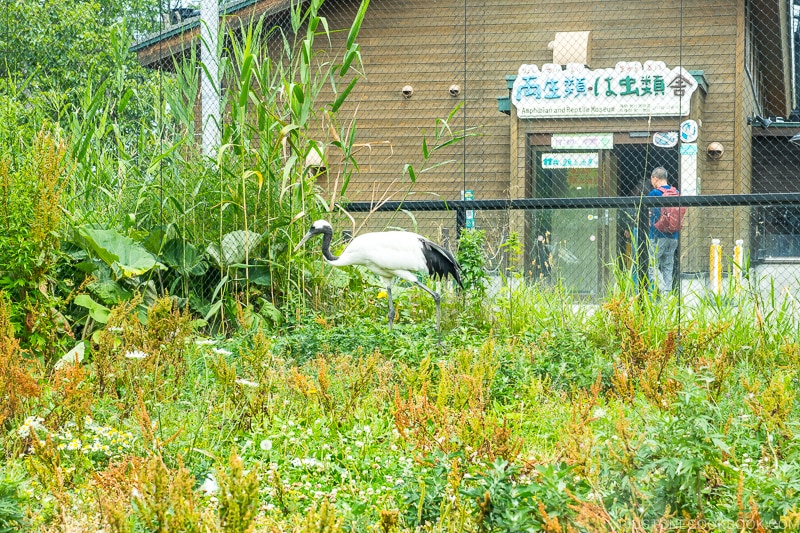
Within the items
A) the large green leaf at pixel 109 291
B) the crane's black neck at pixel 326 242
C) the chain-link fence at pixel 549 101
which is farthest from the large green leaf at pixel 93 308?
the chain-link fence at pixel 549 101

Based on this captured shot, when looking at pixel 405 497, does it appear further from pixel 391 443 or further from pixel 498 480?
pixel 391 443

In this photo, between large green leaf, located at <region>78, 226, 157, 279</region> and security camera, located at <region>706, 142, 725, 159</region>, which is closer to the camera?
large green leaf, located at <region>78, 226, 157, 279</region>

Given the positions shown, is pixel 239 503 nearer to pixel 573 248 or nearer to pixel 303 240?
pixel 303 240

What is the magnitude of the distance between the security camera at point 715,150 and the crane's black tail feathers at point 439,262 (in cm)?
756

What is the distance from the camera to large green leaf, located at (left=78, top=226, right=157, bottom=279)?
20.0 feet

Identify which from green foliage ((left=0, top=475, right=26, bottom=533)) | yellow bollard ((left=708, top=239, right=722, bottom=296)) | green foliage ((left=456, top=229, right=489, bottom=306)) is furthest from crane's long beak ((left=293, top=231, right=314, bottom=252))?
green foliage ((left=0, top=475, right=26, bottom=533))

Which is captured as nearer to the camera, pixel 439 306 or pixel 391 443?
pixel 391 443

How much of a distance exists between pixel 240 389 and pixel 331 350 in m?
1.58

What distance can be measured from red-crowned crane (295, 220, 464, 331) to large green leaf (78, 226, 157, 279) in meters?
1.07

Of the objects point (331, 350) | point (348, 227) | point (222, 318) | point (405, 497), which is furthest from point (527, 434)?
point (348, 227)

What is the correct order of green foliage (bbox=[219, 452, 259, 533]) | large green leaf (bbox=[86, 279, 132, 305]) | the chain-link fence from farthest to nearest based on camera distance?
the chain-link fence → large green leaf (bbox=[86, 279, 132, 305]) → green foliage (bbox=[219, 452, 259, 533])

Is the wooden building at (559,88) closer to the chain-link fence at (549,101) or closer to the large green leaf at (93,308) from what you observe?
the chain-link fence at (549,101)

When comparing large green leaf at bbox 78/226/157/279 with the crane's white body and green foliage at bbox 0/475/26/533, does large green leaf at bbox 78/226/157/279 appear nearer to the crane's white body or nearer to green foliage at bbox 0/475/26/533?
the crane's white body

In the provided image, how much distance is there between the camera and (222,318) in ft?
21.6
